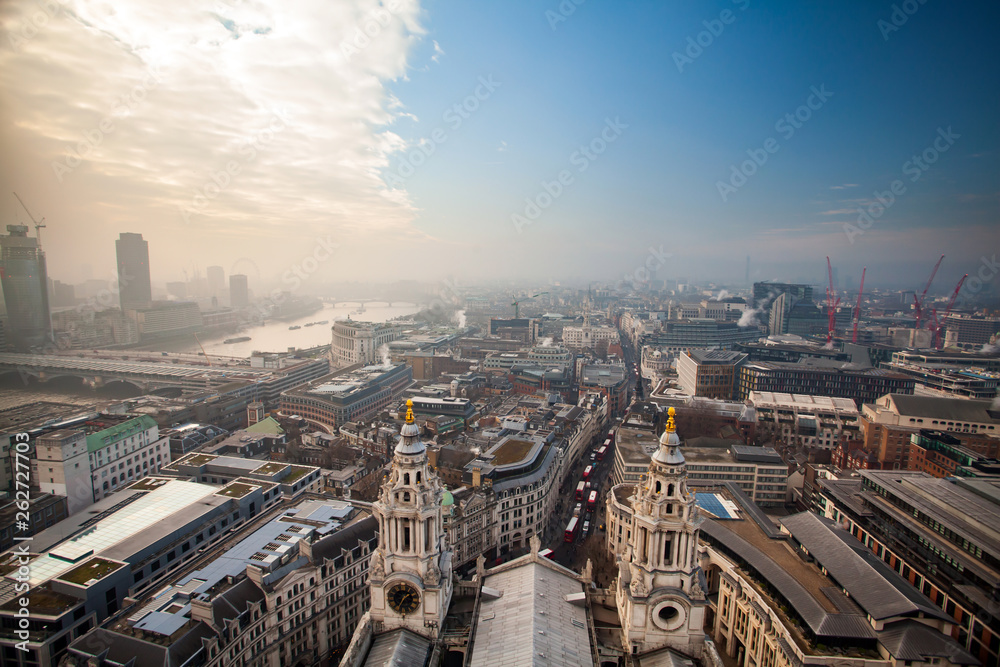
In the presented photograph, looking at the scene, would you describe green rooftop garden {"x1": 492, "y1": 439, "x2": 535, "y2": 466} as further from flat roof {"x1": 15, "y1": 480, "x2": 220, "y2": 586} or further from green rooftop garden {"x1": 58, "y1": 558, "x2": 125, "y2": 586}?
green rooftop garden {"x1": 58, "y1": 558, "x2": 125, "y2": 586}

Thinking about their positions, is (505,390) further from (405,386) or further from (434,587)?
(434,587)

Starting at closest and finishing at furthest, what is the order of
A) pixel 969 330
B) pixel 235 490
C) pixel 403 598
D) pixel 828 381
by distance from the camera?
pixel 403 598 → pixel 235 490 → pixel 828 381 → pixel 969 330

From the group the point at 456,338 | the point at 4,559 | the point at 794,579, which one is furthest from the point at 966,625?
the point at 456,338

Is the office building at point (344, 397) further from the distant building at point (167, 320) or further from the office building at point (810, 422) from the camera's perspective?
the distant building at point (167, 320)

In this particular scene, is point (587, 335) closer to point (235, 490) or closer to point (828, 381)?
point (828, 381)

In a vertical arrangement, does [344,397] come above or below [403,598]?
below

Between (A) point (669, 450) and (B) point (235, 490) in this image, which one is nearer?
(A) point (669, 450)

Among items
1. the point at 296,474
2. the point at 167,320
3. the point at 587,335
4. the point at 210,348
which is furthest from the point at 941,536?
the point at 167,320
